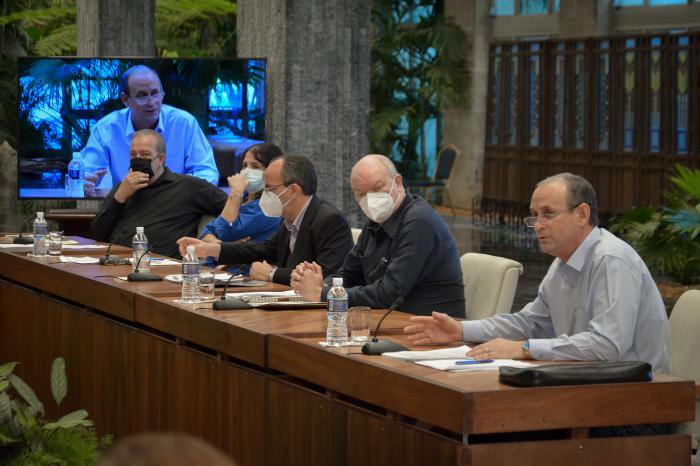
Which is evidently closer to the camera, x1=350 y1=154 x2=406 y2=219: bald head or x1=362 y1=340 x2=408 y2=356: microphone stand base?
x1=362 y1=340 x2=408 y2=356: microphone stand base

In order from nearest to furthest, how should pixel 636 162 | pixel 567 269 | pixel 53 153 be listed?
1. pixel 567 269
2. pixel 53 153
3. pixel 636 162

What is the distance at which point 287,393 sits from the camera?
3.92 m

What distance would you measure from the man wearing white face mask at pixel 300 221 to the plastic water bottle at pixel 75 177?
3.22 m

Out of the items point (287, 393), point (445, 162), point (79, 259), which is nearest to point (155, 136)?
point (79, 259)

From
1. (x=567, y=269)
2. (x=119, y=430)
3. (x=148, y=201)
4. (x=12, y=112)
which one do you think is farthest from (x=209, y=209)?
(x=12, y=112)

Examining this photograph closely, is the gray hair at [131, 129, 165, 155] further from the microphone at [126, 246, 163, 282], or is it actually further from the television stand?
the microphone at [126, 246, 163, 282]

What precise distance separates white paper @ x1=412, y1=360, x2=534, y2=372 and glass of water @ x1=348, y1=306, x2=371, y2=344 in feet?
1.28

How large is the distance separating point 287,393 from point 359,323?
12.6 inches

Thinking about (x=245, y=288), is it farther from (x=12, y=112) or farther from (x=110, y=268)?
(x=12, y=112)

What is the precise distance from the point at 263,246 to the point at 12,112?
23.7ft

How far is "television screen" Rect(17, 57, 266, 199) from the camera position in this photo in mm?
8750

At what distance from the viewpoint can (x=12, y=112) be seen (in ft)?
42.1

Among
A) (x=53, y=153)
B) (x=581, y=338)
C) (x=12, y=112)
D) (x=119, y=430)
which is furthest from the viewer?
(x=12, y=112)

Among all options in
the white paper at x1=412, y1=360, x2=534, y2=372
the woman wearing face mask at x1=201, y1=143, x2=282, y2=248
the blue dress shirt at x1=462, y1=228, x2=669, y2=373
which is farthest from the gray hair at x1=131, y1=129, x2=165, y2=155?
the white paper at x1=412, y1=360, x2=534, y2=372
